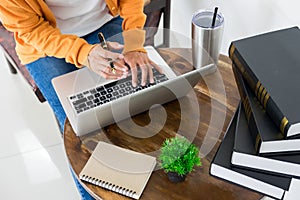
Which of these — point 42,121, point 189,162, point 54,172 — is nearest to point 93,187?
point 189,162

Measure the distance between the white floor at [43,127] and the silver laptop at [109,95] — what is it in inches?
15.0

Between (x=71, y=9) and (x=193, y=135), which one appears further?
(x=71, y=9)

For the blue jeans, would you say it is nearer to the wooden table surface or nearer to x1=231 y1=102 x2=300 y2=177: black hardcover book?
the wooden table surface

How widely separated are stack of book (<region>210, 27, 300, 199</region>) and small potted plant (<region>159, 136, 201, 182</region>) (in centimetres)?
5

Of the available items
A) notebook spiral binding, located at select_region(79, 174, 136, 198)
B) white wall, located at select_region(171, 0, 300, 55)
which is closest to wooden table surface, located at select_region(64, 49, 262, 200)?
notebook spiral binding, located at select_region(79, 174, 136, 198)

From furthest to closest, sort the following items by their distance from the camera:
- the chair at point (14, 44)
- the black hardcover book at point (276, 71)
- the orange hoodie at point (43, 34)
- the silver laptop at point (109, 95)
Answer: the chair at point (14, 44) → the orange hoodie at point (43, 34) → the silver laptop at point (109, 95) → the black hardcover book at point (276, 71)

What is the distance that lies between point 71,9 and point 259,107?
2.10 feet

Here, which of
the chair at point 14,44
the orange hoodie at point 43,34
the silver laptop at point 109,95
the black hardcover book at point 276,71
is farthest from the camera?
the chair at point 14,44

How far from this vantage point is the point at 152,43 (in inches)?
49.1

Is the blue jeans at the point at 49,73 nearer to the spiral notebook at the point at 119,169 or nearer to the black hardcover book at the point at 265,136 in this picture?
the spiral notebook at the point at 119,169

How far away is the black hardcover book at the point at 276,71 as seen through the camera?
2.85 ft

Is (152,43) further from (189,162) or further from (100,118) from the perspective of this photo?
(189,162)

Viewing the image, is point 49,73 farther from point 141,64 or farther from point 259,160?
point 259,160

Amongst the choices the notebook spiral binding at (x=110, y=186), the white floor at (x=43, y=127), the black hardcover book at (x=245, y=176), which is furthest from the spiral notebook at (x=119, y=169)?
the white floor at (x=43, y=127)
